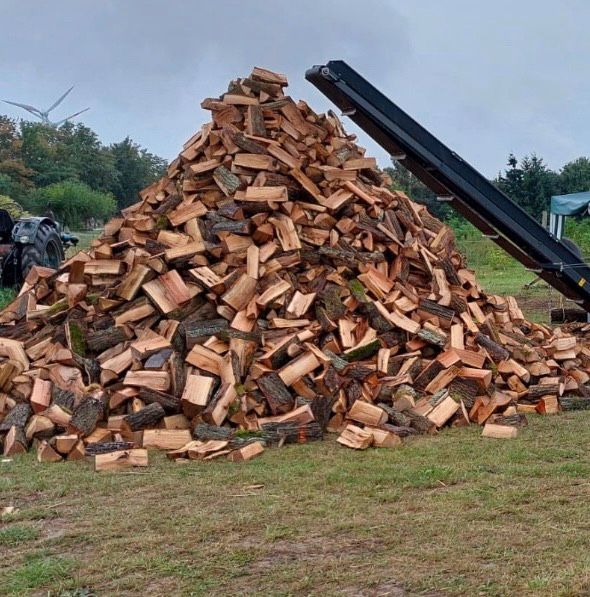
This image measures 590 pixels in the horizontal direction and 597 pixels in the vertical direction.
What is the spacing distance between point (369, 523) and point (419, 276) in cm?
422

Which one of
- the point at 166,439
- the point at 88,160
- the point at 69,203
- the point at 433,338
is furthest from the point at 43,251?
the point at 88,160

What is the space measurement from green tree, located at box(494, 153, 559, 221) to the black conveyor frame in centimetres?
2971

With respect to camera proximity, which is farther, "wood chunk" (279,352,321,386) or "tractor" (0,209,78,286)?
"tractor" (0,209,78,286)

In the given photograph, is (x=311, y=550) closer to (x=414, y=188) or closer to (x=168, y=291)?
(x=168, y=291)

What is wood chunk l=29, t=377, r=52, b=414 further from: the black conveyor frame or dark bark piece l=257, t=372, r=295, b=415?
the black conveyor frame

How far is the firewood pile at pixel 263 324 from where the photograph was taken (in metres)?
6.02

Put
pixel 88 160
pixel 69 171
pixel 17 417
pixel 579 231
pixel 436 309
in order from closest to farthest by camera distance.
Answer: pixel 17 417 → pixel 436 309 → pixel 579 231 → pixel 69 171 → pixel 88 160

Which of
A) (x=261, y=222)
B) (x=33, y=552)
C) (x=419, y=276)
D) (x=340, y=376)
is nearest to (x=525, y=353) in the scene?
(x=419, y=276)

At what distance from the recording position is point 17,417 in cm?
607

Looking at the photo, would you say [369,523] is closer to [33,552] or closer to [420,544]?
[420,544]

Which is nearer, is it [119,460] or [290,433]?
[119,460]

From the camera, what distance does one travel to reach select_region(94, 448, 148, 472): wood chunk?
526 cm

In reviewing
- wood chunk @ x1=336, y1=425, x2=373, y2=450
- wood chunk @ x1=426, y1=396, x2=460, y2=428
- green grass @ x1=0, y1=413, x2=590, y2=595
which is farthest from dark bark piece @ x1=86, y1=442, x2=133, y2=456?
wood chunk @ x1=426, y1=396, x2=460, y2=428

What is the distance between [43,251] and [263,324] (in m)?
6.26
